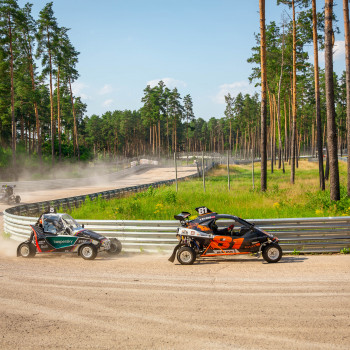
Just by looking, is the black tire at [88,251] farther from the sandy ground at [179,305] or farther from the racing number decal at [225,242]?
the racing number decal at [225,242]

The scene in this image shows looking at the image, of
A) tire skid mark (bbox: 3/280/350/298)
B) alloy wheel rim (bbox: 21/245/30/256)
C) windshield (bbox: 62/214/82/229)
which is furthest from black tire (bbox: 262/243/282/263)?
alloy wheel rim (bbox: 21/245/30/256)

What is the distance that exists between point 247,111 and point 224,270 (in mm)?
120846

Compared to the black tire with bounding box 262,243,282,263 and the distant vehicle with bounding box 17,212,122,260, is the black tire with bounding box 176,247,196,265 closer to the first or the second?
the black tire with bounding box 262,243,282,263

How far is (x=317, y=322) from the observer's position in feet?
19.9

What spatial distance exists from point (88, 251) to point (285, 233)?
569 cm

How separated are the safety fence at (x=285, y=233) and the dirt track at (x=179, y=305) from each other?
670mm

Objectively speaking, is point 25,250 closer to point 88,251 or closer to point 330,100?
point 88,251

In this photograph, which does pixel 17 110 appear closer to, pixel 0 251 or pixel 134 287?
pixel 0 251

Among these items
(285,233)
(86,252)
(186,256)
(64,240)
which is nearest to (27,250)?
(64,240)

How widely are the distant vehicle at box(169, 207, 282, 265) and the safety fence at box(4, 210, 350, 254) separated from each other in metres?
0.89

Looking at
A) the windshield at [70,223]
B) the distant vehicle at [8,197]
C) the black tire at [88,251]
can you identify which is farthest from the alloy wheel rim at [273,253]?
the distant vehicle at [8,197]

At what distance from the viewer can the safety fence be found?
11133 mm

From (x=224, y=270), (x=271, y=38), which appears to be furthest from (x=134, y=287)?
(x=271, y=38)

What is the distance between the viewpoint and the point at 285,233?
11.2 meters
